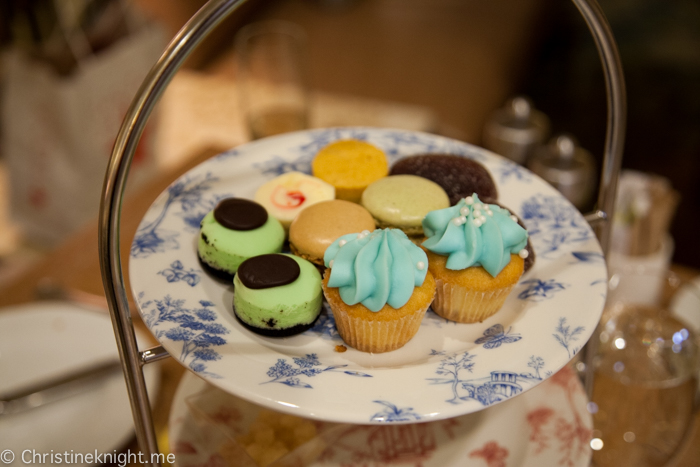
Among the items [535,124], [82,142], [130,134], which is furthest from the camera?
[82,142]

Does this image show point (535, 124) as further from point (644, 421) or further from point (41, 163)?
point (41, 163)

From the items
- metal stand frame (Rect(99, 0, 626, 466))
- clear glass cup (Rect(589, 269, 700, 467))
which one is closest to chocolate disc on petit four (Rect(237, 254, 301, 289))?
metal stand frame (Rect(99, 0, 626, 466))

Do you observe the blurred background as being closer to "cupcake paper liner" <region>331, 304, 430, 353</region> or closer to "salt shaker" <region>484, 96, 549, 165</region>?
"salt shaker" <region>484, 96, 549, 165</region>

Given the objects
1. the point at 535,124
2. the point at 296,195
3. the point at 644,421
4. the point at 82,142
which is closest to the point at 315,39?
the point at 82,142

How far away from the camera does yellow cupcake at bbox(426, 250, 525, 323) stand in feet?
2.08

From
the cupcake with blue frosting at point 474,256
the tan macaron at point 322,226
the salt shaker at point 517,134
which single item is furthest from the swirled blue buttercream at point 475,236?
the salt shaker at point 517,134

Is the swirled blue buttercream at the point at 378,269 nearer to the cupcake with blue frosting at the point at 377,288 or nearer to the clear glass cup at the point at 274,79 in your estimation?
the cupcake with blue frosting at the point at 377,288

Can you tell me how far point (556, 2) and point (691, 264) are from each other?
2.11 metres

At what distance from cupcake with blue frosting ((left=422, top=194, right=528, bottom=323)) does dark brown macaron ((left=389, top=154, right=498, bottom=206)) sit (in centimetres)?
10

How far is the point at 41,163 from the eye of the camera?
1873 millimetres

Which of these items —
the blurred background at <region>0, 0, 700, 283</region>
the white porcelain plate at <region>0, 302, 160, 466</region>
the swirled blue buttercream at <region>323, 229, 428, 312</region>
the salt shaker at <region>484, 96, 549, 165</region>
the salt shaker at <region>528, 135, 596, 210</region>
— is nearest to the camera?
the swirled blue buttercream at <region>323, 229, 428, 312</region>

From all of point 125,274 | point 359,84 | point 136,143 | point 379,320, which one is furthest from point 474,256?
point 359,84

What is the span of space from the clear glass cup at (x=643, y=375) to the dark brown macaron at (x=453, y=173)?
0.88 feet

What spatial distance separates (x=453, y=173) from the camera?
2.52ft
